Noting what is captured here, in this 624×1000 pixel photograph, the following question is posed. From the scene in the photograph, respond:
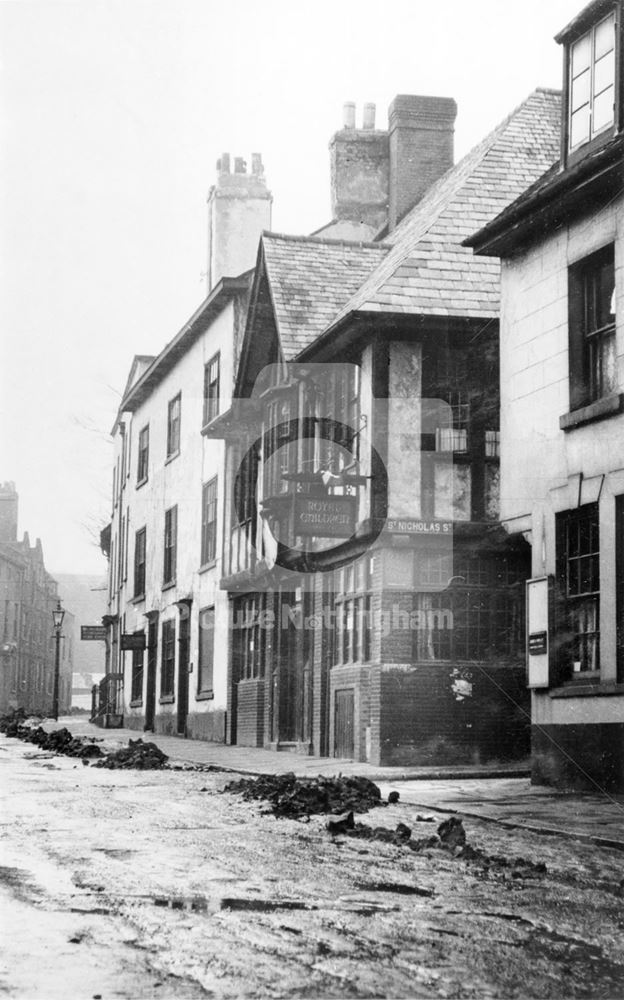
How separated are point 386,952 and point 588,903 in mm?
1757

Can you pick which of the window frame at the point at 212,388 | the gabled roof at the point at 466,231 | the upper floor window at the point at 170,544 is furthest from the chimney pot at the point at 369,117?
the upper floor window at the point at 170,544

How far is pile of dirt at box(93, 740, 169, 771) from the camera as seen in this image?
18000mm

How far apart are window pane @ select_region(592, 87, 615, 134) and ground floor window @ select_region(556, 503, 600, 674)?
4.13 m

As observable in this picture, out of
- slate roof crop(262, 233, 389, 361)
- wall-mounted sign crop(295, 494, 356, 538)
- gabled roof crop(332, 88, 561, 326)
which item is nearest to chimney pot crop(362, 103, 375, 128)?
gabled roof crop(332, 88, 561, 326)

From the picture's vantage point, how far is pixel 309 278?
22328mm

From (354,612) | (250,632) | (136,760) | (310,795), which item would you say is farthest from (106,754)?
(310,795)

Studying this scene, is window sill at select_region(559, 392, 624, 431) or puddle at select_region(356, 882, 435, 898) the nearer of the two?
puddle at select_region(356, 882, 435, 898)

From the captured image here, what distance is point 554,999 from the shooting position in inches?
179

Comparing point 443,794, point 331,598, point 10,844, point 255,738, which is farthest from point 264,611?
point 10,844

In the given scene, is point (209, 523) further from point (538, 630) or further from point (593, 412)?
point (593, 412)

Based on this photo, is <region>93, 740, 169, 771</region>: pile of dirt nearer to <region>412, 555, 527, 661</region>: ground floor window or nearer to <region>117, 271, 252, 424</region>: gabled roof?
<region>412, 555, 527, 661</region>: ground floor window

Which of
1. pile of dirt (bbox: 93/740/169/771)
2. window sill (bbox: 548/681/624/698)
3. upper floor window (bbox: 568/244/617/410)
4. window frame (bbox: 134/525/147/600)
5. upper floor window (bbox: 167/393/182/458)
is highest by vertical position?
Result: upper floor window (bbox: 167/393/182/458)

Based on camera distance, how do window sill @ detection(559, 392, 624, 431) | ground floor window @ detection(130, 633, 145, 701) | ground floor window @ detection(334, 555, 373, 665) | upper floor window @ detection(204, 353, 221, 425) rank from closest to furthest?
window sill @ detection(559, 392, 624, 431), ground floor window @ detection(334, 555, 373, 665), upper floor window @ detection(204, 353, 221, 425), ground floor window @ detection(130, 633, 145, 701)

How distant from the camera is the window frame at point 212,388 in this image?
92.9 feet
